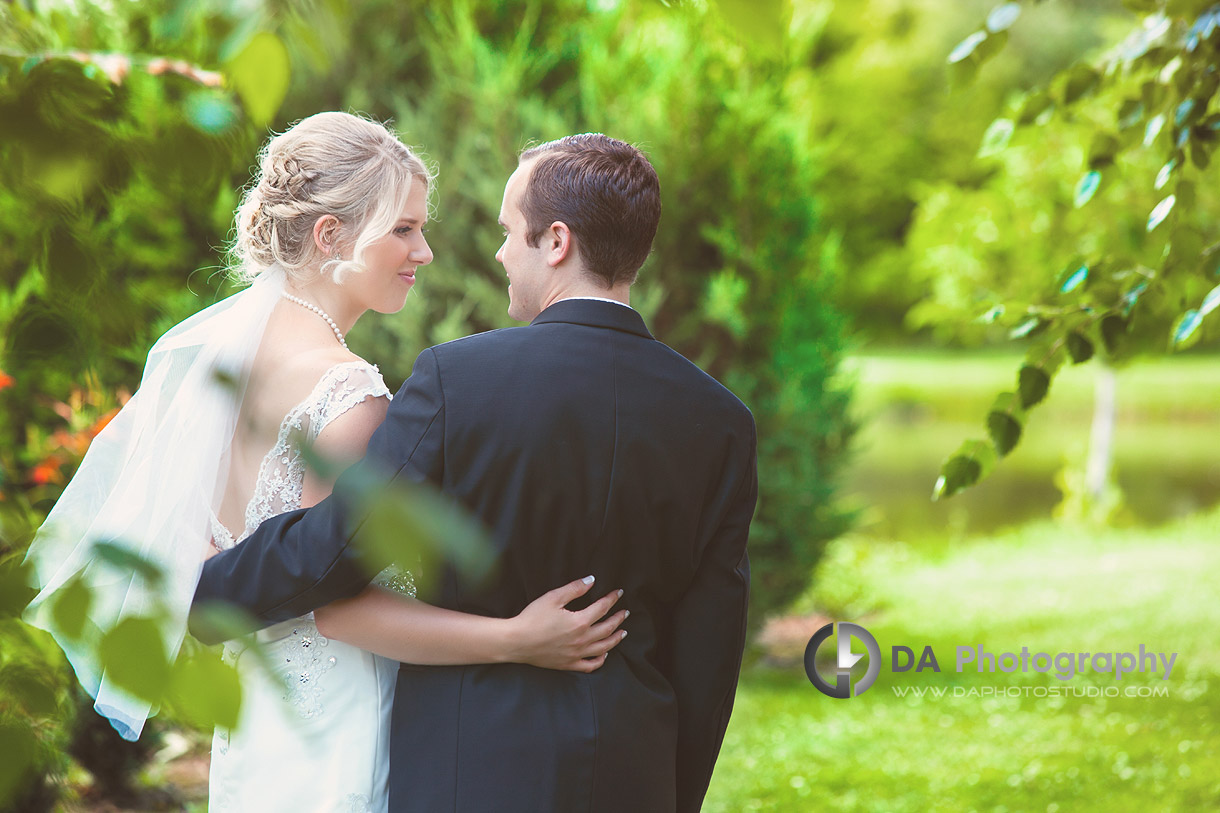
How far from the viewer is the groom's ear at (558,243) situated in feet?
6.79

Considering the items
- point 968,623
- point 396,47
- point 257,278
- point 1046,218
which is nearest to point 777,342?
point 396,47

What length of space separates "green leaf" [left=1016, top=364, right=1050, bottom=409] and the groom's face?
4.60 feet

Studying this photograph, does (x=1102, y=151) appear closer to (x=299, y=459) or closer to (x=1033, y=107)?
(x=1033, y=107)

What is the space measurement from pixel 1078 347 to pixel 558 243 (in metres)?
1.54

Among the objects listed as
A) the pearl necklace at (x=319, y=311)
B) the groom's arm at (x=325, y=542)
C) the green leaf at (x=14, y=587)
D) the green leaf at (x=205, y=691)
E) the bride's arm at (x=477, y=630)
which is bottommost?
the green leaf at (x=205, y=691)

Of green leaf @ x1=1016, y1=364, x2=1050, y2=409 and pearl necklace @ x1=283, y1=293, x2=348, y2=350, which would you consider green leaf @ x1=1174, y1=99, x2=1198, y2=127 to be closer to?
green leaf @ x1=1016, y1=364, x2=1050, y2=409

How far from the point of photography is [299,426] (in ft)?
6.75

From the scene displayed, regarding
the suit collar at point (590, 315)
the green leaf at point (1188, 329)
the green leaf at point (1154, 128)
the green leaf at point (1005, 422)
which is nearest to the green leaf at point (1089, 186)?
the green leaf at point (1154, 128)

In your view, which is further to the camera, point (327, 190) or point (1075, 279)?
point (1075, 279)

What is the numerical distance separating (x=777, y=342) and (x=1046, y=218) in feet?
20.8

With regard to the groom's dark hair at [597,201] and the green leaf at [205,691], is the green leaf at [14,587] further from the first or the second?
the groom's dark hair at [597,201]

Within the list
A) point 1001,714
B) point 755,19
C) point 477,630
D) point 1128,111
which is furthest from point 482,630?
point 1001,714

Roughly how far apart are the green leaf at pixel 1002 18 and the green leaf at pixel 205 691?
8.53 ft

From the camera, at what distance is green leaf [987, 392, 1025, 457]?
278cm
